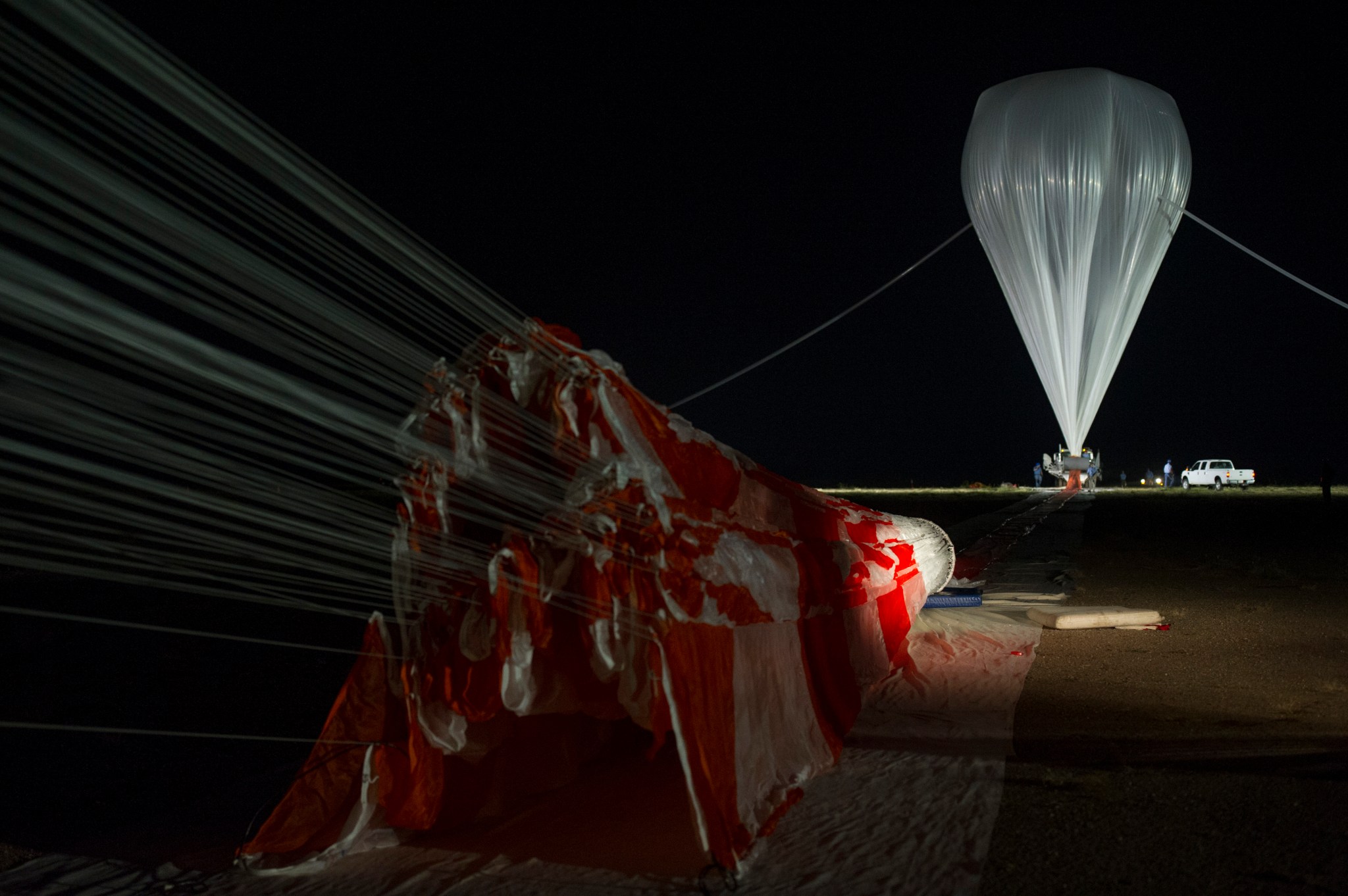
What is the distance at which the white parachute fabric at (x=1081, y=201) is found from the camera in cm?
1772

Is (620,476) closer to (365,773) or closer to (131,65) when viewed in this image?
(365,773)

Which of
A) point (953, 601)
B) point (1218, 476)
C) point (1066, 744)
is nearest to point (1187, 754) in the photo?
point (1066, 744)

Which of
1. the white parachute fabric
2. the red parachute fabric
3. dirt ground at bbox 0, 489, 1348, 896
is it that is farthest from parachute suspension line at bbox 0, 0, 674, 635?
the white parachute fabric

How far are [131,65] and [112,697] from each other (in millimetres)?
5476

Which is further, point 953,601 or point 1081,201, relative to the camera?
point 1081,201

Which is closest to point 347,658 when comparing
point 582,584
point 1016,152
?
point 582,584

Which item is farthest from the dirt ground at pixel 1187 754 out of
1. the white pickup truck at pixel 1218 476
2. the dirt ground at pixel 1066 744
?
the white pickup truck at pixel 1218 476

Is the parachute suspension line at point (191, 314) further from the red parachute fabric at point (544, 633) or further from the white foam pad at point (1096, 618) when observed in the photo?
the white foam pad at point (1096, 618)

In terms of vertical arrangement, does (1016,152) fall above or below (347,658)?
above

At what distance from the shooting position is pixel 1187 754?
169 inches

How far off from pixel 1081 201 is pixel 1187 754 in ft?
52.0

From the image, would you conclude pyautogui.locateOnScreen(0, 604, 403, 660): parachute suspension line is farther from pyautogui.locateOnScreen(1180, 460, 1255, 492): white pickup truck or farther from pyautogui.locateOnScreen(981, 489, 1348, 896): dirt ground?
pyautogui.locateOnScreen(1180, 460, 1255, 492): white pickup truck

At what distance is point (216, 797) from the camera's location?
419 centimetres

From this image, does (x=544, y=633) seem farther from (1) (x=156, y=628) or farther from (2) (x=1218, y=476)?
(2) (x=1218, y=476)
